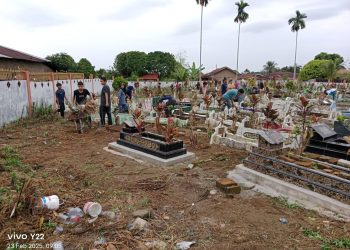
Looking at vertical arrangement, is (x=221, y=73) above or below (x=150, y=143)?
above

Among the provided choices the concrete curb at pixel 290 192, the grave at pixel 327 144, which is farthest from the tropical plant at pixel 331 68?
the concrete curb at pixel 290 192

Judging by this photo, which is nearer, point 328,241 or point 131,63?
point 328,241

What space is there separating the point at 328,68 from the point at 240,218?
34697 mm

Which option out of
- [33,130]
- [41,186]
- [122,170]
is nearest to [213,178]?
[122,170]

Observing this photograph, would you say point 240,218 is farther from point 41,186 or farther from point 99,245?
point 41,186

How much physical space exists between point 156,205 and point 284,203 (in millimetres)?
1818

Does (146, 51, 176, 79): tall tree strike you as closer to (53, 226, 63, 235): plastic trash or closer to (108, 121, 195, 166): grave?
(108, 121, 195, 166): grave

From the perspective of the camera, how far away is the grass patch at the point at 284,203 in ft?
13.2

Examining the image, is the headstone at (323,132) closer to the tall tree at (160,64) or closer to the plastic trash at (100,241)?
the plastic trash at (100,241)

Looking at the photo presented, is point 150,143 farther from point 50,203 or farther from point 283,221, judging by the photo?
point 283,221

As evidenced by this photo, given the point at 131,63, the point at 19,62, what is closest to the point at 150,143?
the point at 19,62

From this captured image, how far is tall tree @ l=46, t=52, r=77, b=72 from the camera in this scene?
91.9 ft

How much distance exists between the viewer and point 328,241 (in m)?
3.19

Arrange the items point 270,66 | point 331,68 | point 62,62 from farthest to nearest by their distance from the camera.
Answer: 1. point 270,66
2. point 331,68
3. point 62,62
